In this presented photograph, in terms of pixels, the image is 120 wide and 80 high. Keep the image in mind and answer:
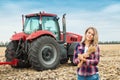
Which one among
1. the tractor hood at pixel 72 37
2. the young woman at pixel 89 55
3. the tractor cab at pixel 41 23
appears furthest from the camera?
the tractor hood at pixel 72 37

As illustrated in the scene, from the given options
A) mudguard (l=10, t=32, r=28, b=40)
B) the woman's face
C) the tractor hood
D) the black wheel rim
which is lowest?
the black wheel rim

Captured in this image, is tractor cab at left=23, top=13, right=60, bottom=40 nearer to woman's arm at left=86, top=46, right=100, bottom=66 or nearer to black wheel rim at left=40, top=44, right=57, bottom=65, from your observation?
black wheel rim at left=40, top=44, right=57, bottom=65

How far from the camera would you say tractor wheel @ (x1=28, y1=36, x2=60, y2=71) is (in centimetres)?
1467

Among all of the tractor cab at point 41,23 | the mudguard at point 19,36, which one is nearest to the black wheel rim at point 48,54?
the tractor cab at point 41,23

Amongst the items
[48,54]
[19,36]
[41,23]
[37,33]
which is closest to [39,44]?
[37,33]

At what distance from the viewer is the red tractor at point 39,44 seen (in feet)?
48.5

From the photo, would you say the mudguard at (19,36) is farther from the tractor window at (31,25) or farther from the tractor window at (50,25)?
the tractor window at (50,25)

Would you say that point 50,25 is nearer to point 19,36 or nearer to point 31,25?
point 31,25

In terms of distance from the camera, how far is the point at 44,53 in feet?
50.3

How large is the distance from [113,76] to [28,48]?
159 inches

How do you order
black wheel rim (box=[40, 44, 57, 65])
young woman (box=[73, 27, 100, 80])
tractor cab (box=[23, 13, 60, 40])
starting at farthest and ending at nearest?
tractor cab (box=[23, 13, 60, 40]), black wheel rim (box=[40, 44, 57, 65]), young woman (box=[73, 27, 100, 80])

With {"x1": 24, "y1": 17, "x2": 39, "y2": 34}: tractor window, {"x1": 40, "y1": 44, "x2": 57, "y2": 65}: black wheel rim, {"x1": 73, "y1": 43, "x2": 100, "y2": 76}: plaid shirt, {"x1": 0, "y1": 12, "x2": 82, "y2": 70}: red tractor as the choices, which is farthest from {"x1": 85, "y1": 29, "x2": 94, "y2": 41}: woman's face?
{"x1": 24, "y1": 17, "x2": 39, "y2": 34}: tractor window

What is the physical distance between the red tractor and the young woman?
327 inches

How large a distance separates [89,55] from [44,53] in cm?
907
